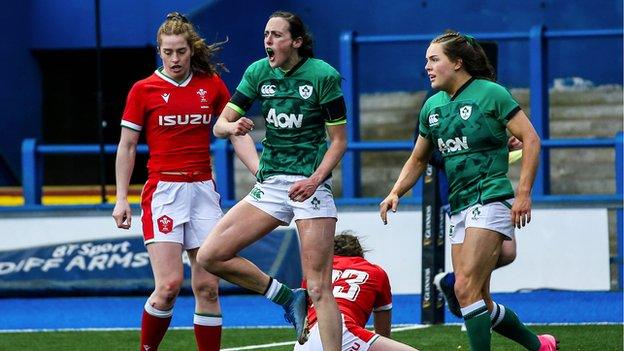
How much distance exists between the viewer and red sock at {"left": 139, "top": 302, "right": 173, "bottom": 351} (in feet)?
29.0

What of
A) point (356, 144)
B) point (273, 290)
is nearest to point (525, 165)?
point (273, 290)

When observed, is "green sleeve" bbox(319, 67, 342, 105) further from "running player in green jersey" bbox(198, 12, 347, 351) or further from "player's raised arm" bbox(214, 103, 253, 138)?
"player's raised arm" bbox(214, 103, 253, 138)

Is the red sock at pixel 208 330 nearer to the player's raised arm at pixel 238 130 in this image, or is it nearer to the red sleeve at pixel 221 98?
the player's raised arm at pixel 238 130

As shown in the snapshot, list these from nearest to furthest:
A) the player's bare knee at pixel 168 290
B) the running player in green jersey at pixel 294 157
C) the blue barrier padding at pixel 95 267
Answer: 1. the running player in green jersey at pixel 294 157
2. the player's bare knee at pixel 168 290
3. the blue barrier padding at pixel 95 267

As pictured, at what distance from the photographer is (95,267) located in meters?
14.5

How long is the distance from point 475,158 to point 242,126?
4.16 ft

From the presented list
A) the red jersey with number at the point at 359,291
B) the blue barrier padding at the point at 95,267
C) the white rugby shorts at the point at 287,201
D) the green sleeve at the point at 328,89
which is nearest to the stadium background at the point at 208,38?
the blue barrier padding at the point at 95,267

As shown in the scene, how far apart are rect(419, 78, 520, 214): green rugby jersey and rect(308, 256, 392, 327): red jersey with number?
0.65 metres

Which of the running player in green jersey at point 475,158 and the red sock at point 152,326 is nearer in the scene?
the running player in green jersey at point 475,158

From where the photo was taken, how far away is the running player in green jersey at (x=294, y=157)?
8016 millimetres

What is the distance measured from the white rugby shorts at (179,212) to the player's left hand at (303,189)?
1.03 metres

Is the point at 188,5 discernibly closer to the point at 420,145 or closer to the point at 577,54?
the point at 577,54

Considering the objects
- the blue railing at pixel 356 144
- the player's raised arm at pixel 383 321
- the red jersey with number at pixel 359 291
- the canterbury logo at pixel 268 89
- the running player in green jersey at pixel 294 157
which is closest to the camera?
the running player in green jersey at pixel 294 157

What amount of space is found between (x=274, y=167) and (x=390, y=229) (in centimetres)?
615
